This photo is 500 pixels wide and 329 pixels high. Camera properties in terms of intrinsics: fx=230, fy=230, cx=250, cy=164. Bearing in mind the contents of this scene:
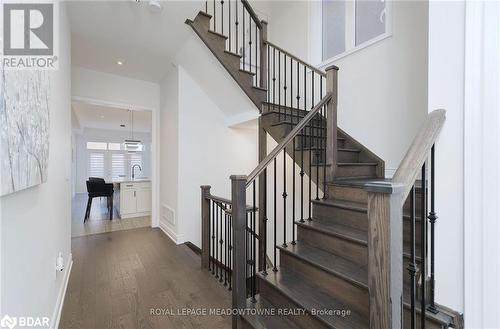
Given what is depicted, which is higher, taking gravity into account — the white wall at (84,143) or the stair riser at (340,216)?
the white wall at (84,143)

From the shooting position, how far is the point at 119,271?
2.67 m

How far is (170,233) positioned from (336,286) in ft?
10.0

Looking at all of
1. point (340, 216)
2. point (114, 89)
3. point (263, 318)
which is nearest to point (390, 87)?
point (340, 216)

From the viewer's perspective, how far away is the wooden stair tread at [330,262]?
4.80 feet

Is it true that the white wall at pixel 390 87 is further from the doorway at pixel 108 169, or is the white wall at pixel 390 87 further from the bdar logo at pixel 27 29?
the doorway at pixel 108 169

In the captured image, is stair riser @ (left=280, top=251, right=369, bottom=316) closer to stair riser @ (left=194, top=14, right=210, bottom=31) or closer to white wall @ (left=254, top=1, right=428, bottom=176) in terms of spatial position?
white wall @ (left=254, top=1, right=428, bottom=176)

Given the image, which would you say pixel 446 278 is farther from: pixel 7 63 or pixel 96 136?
pixel 96 136

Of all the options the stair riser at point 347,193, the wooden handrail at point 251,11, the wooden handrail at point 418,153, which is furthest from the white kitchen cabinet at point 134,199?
the wooden handrail at point 418,153

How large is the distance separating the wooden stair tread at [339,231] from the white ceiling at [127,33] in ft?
8.97

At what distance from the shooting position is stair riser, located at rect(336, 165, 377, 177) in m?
2.52

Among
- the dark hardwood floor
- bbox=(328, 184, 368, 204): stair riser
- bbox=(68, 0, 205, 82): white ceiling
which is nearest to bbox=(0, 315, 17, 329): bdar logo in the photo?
the dark hardwood floor

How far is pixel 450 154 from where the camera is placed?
1224 mm

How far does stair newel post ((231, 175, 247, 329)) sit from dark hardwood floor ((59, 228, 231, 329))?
0.32 metres

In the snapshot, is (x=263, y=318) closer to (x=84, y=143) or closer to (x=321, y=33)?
(x=321, y=33)
